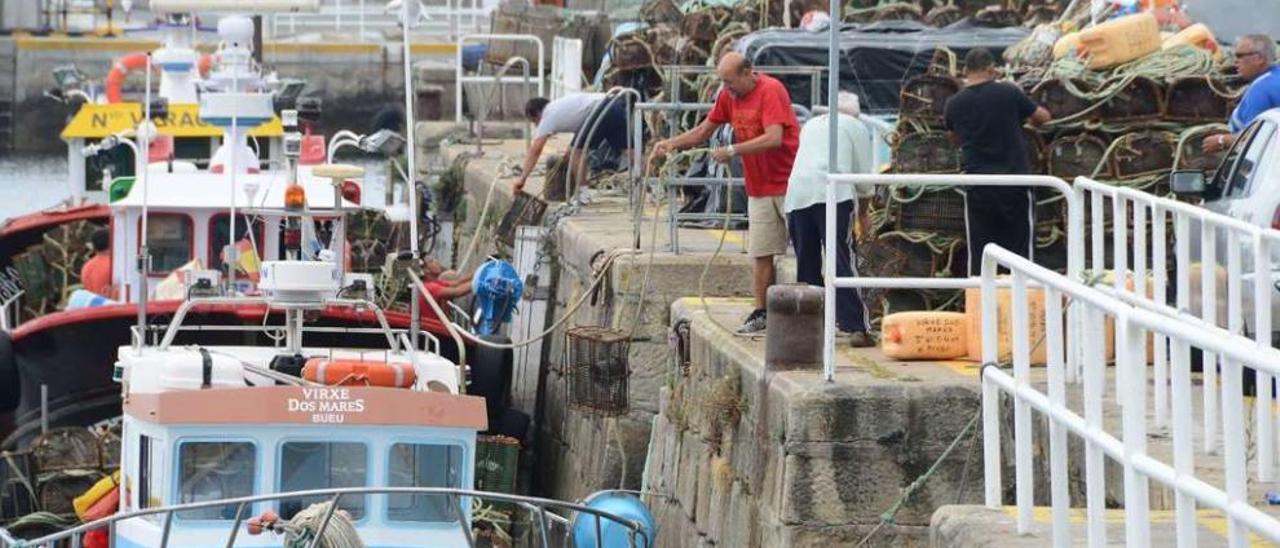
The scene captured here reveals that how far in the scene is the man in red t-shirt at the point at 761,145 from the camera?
424 inches

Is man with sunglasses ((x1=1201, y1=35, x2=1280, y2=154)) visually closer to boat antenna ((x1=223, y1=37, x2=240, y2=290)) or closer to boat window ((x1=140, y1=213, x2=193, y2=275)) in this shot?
boat antenna ((x1=223, y1=37, x2=240, y2=290))

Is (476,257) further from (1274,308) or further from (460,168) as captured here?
(1274,308)

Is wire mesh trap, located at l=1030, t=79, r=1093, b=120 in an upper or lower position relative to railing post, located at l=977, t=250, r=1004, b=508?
upper

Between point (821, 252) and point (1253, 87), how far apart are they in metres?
2.15

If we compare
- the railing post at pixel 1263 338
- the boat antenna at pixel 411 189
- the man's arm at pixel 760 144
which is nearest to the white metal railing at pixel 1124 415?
the railing post at pixel 1263 338

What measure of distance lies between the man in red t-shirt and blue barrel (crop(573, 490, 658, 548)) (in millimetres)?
960

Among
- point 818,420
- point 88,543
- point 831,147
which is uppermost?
point 831,147

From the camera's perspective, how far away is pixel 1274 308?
902 centimetres

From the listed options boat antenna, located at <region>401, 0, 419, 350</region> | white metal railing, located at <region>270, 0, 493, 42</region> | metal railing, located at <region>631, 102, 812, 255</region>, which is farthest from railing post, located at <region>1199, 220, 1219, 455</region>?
white metal railing, located at <region>270, 0, 493, 42</region>

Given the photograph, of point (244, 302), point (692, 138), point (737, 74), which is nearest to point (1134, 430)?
point (737, 74)

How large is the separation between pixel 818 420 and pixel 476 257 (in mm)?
11380

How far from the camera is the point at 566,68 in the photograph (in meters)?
24.2

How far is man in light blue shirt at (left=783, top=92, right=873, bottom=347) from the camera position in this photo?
33.2ft

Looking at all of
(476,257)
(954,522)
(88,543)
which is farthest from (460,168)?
(954,522)
